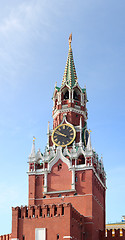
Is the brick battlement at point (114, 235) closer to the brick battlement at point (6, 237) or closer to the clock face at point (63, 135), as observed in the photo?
the brick battlement at point (6, 237)

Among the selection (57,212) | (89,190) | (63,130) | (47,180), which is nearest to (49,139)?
(63,130)

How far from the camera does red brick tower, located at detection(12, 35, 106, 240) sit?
4331cm

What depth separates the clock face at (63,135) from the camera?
53000mm

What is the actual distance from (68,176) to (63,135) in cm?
607

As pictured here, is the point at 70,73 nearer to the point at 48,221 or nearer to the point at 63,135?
the point at 63,135

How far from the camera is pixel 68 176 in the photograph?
4972cm

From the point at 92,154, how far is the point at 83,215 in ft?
23.2

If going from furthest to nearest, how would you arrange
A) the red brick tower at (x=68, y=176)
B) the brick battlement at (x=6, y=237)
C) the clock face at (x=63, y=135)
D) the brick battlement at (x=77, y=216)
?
the clock face at (x=63, y=135) < the brick battlement at (x=6, y=237) < the red brick tower at (x=68, y=176) < the brick battlement at (x=77, y=216)

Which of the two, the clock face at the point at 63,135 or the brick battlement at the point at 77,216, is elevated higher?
the clock face at the point at 63,135

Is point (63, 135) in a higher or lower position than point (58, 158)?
higher

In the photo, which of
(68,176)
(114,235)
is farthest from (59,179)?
(114,235)

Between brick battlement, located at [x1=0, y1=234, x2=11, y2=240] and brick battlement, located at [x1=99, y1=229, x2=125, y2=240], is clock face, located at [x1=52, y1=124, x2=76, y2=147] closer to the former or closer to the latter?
brick battlement, located at [x1=99, y1=229, x2=125, y2=240]

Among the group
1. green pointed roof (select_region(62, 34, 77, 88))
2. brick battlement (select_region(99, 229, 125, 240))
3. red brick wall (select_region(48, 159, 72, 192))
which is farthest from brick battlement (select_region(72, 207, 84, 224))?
green pointed roof (select_region(62, 34, 77, 88))

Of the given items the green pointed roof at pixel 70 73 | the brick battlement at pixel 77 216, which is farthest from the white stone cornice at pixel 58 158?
the green pointed roof at pixel 70 73
